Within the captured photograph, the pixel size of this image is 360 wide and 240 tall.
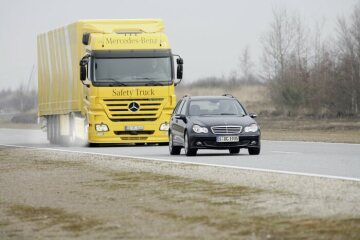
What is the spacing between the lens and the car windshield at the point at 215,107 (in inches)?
1171

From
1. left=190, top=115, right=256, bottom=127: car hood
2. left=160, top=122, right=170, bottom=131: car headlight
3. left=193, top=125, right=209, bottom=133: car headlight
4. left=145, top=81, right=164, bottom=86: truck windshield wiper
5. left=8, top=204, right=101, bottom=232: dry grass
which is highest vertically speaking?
left=145, top=81, right=164, bottom=86: truck windshield wiper

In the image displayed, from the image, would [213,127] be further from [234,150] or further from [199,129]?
[234,150]

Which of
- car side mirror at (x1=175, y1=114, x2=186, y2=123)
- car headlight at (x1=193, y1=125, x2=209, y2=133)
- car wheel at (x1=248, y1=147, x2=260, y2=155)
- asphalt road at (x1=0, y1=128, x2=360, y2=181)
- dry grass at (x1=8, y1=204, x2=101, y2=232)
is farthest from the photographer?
car side mirror at (x1=175, y1=114, x2=186, y2=123)

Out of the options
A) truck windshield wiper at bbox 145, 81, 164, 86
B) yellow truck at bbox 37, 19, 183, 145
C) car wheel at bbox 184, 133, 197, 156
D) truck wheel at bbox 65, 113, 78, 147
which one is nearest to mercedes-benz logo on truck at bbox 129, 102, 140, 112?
yellow truck at bbox 37, 19, 183, 145

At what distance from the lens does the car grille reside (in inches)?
1109

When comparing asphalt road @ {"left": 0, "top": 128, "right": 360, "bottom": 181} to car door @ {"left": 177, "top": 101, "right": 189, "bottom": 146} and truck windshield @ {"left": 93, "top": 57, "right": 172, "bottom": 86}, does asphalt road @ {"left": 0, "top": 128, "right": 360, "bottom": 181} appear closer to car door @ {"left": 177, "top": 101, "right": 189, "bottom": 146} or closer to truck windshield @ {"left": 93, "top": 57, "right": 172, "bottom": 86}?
car door @ {"left": 177, "top": 101, "right": 189, "bottom": 146}

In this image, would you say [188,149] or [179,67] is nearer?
[188,149]

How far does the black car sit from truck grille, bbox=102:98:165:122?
628 cm

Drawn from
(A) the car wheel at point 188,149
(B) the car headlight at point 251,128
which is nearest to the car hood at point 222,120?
(B) the car headlight at point 251,128

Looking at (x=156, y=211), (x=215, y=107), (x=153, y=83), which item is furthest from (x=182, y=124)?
(x=156, y=211)

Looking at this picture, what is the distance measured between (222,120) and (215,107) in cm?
151

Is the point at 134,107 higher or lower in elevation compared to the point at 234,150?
higher

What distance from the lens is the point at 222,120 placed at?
2856 cm

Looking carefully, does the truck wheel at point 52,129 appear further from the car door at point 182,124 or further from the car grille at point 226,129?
the car grille at point 226,129
